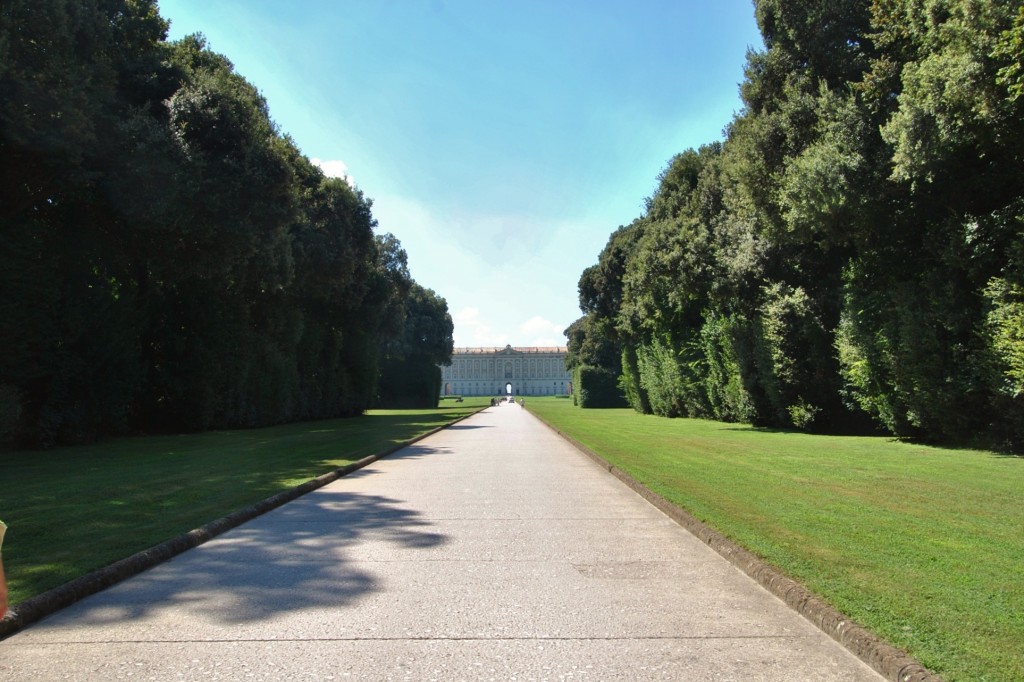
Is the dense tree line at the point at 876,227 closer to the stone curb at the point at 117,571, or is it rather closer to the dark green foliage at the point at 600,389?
the stone curb at the point at 117,571

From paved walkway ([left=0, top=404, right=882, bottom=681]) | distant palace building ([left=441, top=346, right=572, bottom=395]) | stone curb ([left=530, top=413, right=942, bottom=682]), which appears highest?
distant palace building ([left=441, top=346, right=572, bottom=395])

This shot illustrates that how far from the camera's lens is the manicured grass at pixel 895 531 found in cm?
438

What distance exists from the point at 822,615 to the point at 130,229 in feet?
74.4

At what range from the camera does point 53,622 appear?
504 cm

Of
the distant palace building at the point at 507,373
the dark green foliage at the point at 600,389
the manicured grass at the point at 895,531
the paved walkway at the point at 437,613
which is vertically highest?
the distant palace building at the point at 507,373

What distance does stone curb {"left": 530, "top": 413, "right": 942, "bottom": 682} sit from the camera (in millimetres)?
3883

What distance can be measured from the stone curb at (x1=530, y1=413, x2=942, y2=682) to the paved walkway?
8cm

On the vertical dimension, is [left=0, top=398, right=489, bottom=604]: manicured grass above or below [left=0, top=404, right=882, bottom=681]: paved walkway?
above

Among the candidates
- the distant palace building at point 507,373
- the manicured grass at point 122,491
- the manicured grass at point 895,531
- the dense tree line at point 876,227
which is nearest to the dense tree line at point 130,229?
the manicured grass at point 122,491

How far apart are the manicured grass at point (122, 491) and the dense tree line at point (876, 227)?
14.4m

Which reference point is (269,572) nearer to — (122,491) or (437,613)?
(437,613)

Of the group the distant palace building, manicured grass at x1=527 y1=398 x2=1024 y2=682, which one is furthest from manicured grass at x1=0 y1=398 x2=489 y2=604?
the distant palace building

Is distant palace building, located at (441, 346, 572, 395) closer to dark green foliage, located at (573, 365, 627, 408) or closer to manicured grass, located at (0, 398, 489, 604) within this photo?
dark green foliage, located at (573, 365, 627, 408)

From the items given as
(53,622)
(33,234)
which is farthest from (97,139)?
(53,622)
